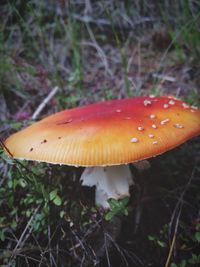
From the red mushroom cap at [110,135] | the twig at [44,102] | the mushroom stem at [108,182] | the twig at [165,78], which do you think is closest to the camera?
the red mushroom cap at [110,135]

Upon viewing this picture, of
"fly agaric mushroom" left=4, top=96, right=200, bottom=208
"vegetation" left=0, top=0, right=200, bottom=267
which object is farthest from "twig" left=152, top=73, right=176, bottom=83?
"fly agaric mushroom" left=4, top=96, right=200, bottom=208

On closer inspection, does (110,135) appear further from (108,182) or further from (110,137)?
(108,182)

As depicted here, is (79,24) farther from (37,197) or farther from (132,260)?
(132,260)

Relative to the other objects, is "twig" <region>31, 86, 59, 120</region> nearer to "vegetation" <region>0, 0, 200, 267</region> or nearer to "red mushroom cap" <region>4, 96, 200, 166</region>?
"vegetation" <region>0, 0, 200, 267</region>

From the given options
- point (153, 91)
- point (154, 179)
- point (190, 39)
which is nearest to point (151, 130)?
point (154, 179)

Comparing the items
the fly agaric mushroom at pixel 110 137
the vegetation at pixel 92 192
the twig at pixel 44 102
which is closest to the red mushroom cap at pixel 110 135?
the fly agaric mushroom at pixel 110 137

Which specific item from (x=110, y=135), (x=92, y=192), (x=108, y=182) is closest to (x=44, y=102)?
(x=92, y=192)

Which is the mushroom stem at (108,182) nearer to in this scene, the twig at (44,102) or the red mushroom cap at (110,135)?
the red mushroom cap at (110,135)
